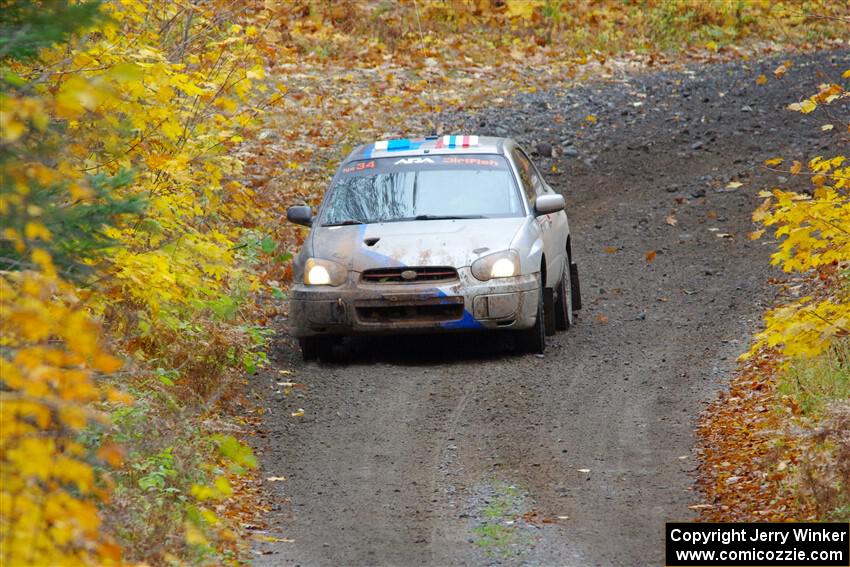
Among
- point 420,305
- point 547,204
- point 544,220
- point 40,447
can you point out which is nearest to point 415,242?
point 420,305

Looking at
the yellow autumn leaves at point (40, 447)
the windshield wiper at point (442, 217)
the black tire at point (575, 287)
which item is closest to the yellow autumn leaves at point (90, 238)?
the yellow autumn leaves at point (40, 447)

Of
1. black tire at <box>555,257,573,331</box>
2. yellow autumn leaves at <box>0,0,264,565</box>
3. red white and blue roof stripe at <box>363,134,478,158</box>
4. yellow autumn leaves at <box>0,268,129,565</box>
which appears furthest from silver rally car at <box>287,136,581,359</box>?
yellow autumn leaves at <box>0,268,129,565</box>

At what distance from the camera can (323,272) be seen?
34.8 feet

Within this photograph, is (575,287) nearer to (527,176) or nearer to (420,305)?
(527,176)

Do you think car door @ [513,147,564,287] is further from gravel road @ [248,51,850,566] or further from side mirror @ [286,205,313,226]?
side mirror @ [286,205,313,226]

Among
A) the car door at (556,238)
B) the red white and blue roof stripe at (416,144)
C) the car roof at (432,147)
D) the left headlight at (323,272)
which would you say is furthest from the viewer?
the red white and blue roof stripe at (416,144)

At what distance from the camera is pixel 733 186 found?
58.9 feet

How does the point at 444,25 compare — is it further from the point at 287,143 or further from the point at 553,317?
the point at 553,317

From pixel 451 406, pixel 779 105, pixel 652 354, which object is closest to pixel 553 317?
pixel 652 354

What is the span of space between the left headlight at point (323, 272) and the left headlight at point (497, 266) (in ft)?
3.64

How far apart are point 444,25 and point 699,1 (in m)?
5.82

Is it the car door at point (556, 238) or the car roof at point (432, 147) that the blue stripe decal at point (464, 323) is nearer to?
the car door at point (556, 238)

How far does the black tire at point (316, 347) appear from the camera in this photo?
10.9 meters

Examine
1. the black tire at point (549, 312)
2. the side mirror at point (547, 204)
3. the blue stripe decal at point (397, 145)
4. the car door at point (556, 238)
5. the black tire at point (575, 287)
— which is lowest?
the black tire at point (575, 287)
